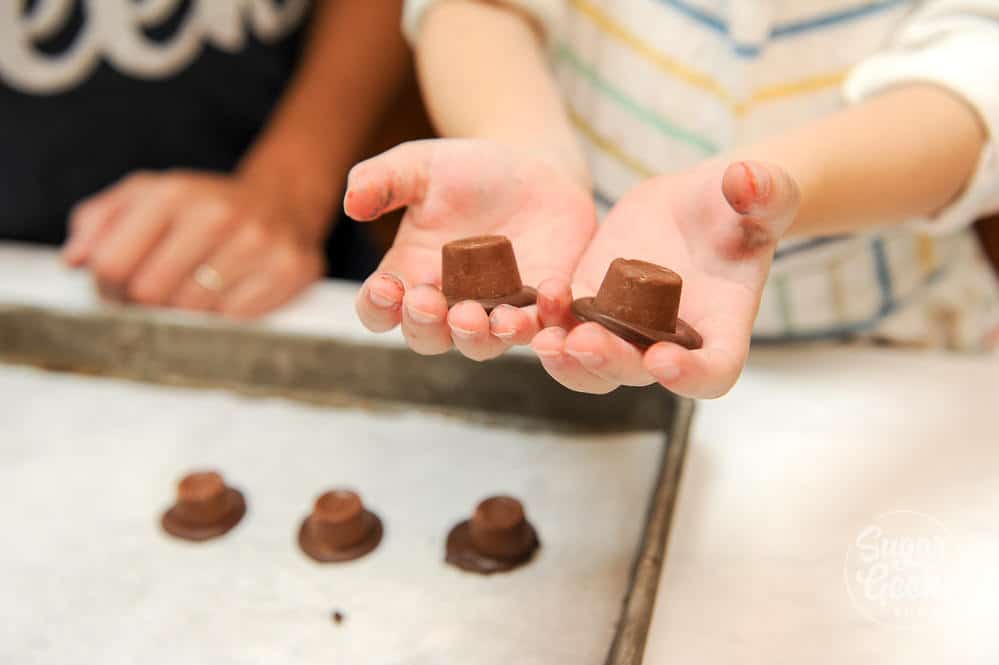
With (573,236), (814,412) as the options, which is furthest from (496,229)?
(814,412)

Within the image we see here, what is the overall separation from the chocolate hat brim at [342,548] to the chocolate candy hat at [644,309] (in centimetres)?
32

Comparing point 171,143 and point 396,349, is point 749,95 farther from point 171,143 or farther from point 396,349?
point 171,143

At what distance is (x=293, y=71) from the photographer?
140 centimetres

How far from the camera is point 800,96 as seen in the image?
88 centimetres

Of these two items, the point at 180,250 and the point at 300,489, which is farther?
the point at 180,250

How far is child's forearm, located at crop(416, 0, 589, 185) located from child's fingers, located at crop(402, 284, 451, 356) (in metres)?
0.22

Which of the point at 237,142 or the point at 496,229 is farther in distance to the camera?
the point at 237,142

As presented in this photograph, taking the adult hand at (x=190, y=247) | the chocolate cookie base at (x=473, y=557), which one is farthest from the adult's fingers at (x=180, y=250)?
the chocolate cookie base at (x=473, y=557)

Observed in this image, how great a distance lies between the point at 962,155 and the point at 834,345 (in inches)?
11.6

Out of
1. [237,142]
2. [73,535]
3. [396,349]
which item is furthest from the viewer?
[237,142]

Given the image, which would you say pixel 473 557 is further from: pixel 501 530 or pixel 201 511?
pixel 201 511

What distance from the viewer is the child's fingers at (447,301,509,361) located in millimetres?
536

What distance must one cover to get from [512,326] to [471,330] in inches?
1.0

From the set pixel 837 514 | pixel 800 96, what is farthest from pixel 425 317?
pixel 800 96
